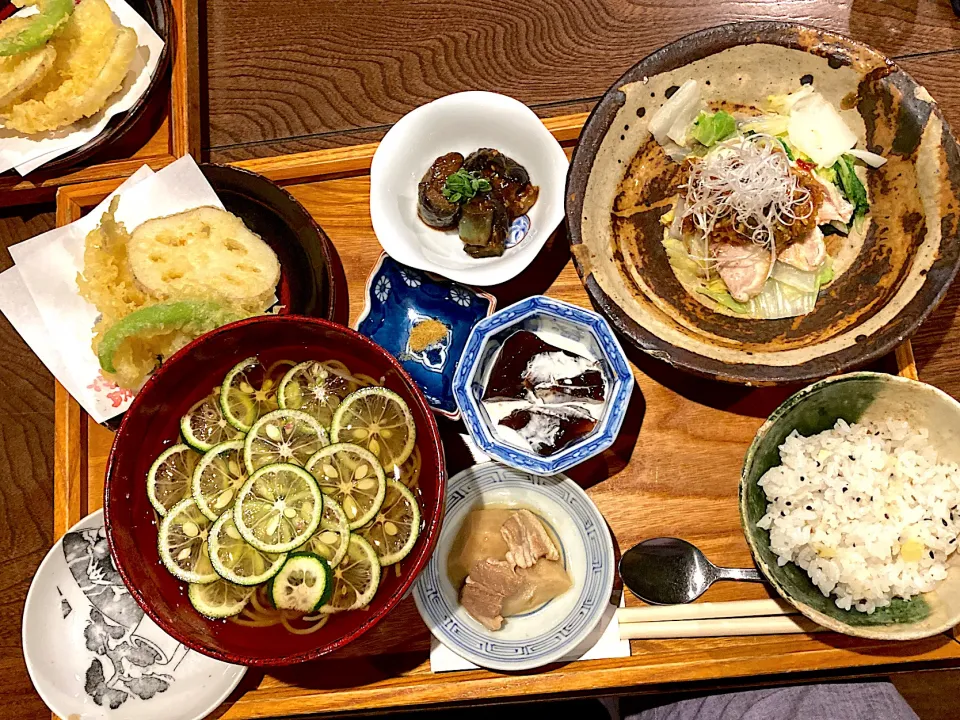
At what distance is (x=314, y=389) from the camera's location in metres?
1.60

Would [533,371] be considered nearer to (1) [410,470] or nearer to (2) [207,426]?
(1) [410,470]

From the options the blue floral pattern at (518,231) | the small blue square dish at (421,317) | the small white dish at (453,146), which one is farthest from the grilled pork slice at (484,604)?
the blue floral pattern at (518,231)

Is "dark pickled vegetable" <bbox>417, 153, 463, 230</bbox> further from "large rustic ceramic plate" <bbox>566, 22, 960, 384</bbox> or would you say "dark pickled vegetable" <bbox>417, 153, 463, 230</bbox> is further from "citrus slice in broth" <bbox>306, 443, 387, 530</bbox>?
"citrus slice in broth" <bbox>306, 443, 387, 530</bbox>

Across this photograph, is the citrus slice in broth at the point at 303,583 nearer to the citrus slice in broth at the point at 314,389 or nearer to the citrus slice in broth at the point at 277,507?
the citrus slice in broth at the point at 277,507

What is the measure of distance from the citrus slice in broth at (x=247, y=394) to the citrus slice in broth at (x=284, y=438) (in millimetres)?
51

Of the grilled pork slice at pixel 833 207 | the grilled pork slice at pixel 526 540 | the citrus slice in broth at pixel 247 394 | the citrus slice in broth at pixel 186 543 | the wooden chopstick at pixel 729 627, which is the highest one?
the grilled pork slice at pixel 833 207

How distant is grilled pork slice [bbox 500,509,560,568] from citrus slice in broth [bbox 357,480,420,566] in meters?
0.34

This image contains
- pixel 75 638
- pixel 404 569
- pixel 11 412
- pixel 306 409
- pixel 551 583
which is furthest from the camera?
pixel 11 412

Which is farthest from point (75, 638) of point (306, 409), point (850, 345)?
point (850, 345)

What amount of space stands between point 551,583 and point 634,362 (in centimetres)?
60

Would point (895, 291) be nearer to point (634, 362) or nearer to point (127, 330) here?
point (634, 362)

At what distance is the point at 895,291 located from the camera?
1638 mm

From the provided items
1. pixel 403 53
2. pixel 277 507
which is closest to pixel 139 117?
pixel 403 53

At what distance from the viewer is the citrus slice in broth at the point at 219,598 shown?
1470 millimetres
